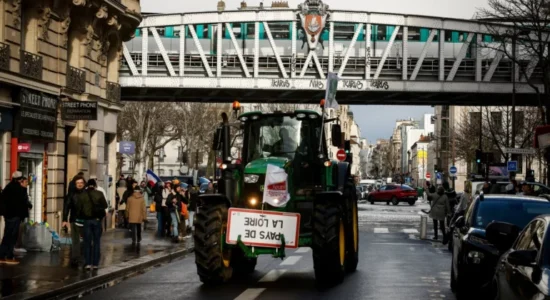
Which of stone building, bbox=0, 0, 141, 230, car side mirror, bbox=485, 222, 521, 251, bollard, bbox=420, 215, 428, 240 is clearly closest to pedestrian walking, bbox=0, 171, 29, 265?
stone building, bbox=0, 0, 141, 230

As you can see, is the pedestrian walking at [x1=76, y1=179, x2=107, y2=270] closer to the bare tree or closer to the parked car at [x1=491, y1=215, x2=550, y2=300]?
the parked car at [x1=491, y1=215, x2=550, y2=300]

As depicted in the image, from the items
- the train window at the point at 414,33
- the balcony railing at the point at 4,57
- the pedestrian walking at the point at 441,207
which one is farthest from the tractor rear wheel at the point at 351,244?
the train window at the point at 414,33

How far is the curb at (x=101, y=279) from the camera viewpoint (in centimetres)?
1481

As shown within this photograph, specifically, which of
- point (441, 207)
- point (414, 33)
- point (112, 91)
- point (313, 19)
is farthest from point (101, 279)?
point (414, 33)

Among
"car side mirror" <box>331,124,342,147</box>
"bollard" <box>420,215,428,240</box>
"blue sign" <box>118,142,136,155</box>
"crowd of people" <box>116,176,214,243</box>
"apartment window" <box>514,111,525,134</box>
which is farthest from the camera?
"apartment window" <box>514,111,525,134</box>

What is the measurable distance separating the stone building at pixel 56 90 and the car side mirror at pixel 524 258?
17.6m

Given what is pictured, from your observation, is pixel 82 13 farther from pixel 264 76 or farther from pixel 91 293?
pixel 264 76

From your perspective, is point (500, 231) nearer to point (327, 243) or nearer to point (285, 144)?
point (327, 243)

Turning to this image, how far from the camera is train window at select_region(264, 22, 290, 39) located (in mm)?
61469

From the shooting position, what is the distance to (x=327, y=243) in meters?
15.7

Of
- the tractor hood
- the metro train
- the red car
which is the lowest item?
the red car

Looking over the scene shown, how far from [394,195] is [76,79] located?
153 ft

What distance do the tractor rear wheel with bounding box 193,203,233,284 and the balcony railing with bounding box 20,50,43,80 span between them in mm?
11228

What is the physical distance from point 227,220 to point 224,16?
4489cm
